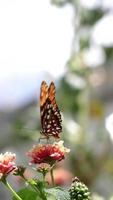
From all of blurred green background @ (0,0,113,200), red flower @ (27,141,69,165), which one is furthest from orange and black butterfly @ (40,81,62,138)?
blurred green background @ (0,0,113,200)

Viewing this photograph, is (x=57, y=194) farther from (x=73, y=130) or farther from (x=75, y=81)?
(x=73, y=130)

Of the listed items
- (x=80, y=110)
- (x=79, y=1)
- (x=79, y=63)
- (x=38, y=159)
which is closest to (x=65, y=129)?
(x=80, y=110)

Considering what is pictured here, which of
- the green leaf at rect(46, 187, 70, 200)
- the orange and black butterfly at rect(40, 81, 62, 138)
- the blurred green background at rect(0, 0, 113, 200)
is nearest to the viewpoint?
the green leaf at rect(46, 187, 70, 200)

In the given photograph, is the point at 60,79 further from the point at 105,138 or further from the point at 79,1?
the point at 105,138

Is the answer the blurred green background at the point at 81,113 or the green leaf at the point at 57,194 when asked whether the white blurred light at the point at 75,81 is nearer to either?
the blurred green background at the point at 81,113

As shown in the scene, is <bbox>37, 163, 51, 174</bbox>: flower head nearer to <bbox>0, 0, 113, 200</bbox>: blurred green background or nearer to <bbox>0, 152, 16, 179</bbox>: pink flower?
<bbox>0, 152, 16, 179</bbox>: pink flower

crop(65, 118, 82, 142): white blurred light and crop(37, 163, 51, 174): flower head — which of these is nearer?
crop(37, 163, 51, 174): flower head

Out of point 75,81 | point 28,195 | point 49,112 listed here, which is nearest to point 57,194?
point 28,195
